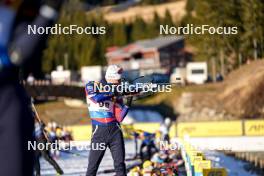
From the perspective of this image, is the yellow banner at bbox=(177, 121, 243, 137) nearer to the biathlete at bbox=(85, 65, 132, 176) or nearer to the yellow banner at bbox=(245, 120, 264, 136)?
the yellow banner at bbox=(245, 120, 264, 136)

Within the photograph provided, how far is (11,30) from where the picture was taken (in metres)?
3.50

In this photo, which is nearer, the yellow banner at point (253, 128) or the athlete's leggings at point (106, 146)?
the athlete's leggings at point (106, 146)

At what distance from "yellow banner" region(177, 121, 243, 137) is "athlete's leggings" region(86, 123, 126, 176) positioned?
2106 cm

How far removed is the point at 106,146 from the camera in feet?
31.5

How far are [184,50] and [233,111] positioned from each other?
38.9 m

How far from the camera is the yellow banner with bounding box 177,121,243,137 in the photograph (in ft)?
101

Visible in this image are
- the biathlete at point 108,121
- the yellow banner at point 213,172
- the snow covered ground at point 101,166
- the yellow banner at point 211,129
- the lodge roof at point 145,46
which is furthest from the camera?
the lodge roof at point 145,46

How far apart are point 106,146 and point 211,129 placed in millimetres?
21717

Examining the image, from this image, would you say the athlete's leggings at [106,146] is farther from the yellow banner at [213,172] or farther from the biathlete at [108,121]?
the yellow banner at [213,172]

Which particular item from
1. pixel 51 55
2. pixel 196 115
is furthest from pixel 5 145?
pixel 51 55

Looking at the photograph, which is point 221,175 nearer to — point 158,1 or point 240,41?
point 240,41

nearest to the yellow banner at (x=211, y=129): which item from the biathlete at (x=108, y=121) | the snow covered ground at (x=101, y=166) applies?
the snow covered ground at (x=101, y=166)

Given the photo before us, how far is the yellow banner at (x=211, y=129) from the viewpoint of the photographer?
30.8m

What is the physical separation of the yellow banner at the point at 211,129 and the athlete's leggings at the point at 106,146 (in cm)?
2106
